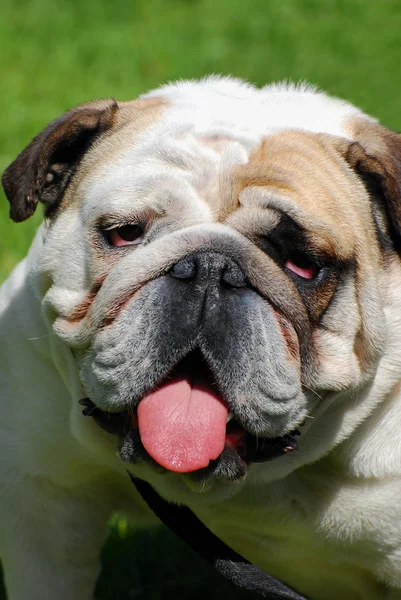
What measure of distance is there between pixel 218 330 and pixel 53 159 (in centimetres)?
97

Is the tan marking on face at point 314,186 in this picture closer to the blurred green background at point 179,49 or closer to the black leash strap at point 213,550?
the black leash strap at point 213,550

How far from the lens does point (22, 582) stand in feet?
13.3

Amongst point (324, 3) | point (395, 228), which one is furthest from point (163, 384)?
point (324, 3)

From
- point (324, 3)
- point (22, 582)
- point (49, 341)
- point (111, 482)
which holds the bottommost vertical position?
point (22, 582)

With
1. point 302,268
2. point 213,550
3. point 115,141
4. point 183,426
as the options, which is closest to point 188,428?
point 183,426

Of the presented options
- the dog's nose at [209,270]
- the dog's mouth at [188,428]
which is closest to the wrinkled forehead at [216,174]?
the dog's nose at [209,270]

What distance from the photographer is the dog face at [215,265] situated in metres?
3.03

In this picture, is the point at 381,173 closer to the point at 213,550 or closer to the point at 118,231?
the point at 118,231

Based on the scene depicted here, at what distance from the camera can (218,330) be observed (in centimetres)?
299

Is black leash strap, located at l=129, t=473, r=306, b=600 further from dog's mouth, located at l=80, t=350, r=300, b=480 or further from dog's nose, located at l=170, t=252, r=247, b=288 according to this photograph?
dog's nose, located at l=170, t=252, r=247, b=288

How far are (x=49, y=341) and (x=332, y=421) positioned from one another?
1003 mm

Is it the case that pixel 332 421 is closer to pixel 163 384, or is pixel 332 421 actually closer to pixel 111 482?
pixel 163 384

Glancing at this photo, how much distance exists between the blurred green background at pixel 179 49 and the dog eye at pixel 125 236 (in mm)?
4240

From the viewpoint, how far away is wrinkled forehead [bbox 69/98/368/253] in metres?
3.21
